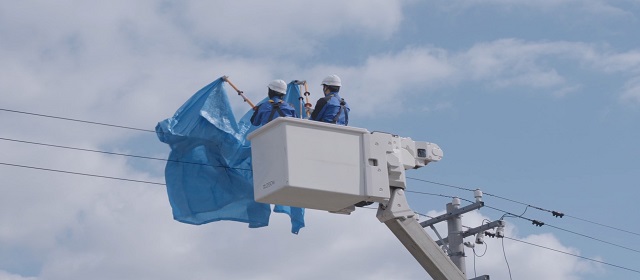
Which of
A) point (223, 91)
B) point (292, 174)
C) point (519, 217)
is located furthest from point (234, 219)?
point (519, 217)

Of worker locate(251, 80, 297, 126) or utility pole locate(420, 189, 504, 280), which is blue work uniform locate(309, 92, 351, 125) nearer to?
worker locate(251, 80, 297, 126)

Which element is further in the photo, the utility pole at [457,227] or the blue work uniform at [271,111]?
the utility pole at [457,227]

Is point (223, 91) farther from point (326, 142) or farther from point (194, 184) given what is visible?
point (326, 142)

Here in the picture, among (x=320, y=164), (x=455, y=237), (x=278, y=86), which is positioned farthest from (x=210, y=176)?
(x=455, y=237)

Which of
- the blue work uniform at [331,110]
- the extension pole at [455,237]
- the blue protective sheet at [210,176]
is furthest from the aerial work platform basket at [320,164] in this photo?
the extension pole at [455,237]

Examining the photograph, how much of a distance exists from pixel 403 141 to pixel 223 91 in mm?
2791

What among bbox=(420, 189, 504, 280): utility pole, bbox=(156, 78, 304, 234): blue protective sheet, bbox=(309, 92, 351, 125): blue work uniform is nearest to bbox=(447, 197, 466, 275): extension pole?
bbox=(420, 189, 504, 280): utility pole

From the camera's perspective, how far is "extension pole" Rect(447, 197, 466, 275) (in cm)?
2186

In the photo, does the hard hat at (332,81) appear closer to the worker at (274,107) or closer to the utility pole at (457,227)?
the worker at (274,107)

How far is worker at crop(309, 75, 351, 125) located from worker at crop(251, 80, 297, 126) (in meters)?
0.33

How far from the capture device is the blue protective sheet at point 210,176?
16500 mm

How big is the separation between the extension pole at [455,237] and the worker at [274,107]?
6.88 meters

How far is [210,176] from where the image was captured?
1659cm

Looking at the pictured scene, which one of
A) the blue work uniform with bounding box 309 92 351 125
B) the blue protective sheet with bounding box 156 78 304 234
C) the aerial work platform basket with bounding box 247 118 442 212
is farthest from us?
the blue protective sheet with bounding box 156 78 304 234
